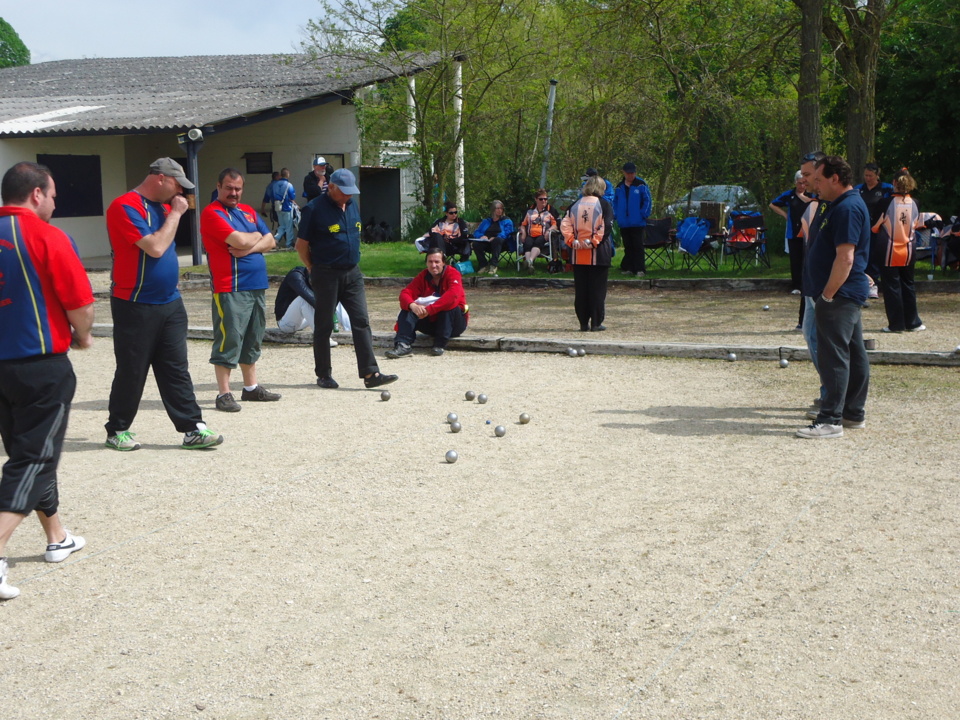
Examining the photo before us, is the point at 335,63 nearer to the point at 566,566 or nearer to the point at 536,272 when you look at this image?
the point at 536,272

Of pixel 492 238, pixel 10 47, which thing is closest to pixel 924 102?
pixel 492 238

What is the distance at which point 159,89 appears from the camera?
27.2 meters

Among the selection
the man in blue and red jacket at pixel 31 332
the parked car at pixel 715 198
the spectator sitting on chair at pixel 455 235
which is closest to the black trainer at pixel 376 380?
the man in blue and red jacket at pixel 31 332

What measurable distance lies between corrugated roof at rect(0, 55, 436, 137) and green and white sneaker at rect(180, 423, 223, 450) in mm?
15608

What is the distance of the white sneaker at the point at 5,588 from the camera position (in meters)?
4.37

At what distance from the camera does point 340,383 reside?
30.9ft

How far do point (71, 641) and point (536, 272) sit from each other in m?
14.5

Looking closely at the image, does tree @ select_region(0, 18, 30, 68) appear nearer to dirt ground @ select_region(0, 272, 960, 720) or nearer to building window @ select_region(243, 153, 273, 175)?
building window @ select_region(243, 153, 273, 175)

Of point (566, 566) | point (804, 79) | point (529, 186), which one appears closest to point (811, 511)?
point (566, 566)

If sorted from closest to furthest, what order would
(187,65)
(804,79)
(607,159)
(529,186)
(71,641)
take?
(71,641)
(804,79)
(529,186)
(607,159)
(187,65)

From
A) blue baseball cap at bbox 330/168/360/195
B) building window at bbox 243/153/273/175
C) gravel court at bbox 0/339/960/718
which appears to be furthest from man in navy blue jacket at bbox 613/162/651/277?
building window at bbox 243/153/273/175

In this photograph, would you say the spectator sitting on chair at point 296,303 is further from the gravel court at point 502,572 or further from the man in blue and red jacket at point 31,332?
the man in blue and red jacket at point 31,332

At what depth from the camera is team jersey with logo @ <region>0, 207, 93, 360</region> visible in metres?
4.40

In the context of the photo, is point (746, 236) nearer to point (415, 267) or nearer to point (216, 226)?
point (415, 267)
